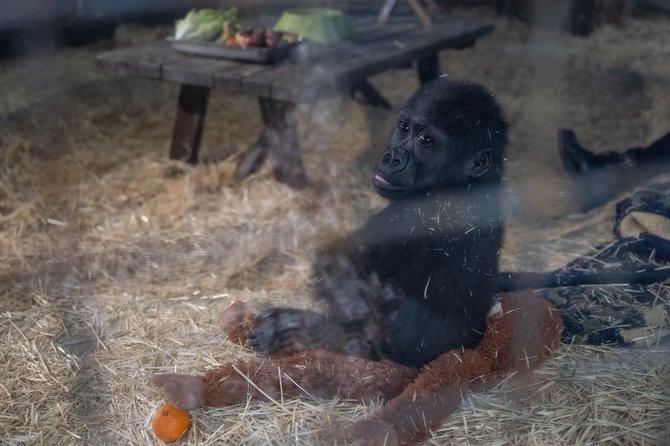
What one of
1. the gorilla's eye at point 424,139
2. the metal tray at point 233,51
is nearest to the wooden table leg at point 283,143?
the metal tray at point 233,51

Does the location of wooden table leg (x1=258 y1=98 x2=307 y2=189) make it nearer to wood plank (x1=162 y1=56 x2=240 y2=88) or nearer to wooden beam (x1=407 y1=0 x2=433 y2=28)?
wood plank (x1=162 y1=56 x2=240 y2=88)

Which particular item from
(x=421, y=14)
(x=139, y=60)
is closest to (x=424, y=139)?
(x=139, y=60)

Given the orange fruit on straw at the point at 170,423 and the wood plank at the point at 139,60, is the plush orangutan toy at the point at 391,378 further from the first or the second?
the wood plank at the point at 139,60

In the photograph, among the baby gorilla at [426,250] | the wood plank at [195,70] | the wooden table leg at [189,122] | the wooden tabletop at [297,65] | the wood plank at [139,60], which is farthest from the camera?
the wooden table leg at [189,122]

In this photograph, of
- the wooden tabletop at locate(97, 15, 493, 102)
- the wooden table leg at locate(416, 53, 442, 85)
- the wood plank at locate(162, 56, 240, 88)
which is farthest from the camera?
the wooden table leg at locate(416, 53, 442, 85)

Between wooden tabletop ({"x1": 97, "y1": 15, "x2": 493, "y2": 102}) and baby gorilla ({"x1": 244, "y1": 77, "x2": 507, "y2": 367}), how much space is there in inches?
50.2

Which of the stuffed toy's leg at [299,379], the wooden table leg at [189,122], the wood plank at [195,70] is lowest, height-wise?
the wooden table leg at [189,122]

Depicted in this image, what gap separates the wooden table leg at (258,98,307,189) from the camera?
4098 millimetres

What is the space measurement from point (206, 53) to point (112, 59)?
484 millimetres

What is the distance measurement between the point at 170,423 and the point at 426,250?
0.89 meters

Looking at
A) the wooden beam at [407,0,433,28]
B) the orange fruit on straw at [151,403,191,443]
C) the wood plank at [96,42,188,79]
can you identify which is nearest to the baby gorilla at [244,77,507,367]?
the orange fruit on straw at [151,403,191,443]

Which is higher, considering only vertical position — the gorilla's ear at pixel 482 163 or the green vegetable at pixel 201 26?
the gorilla's ear at pixel 482 163

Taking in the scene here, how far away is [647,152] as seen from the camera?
3848 millimetres

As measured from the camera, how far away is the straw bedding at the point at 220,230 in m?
2.20
